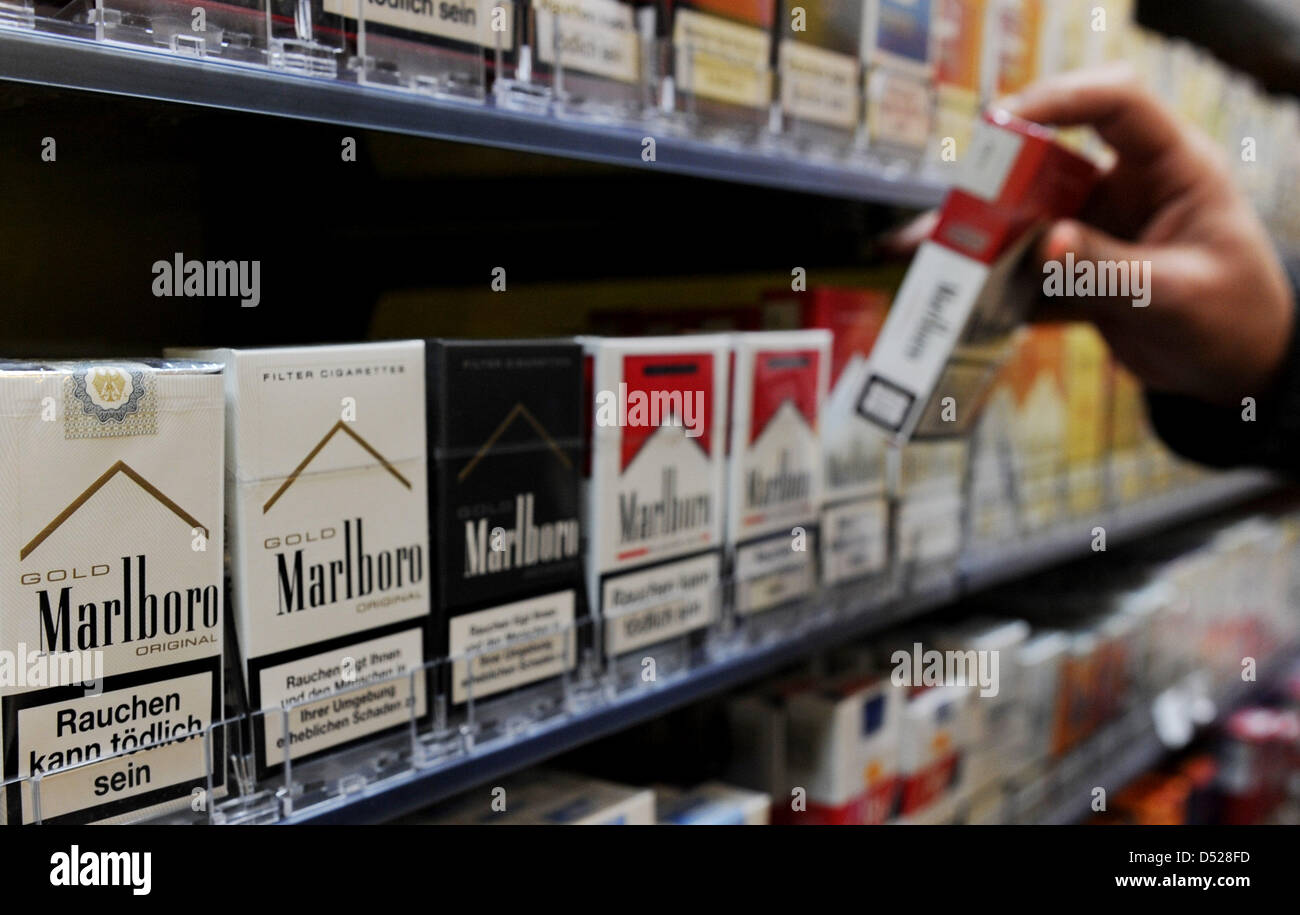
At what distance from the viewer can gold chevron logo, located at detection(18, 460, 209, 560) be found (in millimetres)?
662

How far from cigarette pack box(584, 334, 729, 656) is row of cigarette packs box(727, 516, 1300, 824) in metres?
0.33

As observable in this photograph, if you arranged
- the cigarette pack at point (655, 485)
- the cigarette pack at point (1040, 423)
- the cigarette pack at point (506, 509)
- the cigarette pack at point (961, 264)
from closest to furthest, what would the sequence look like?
the cigarette pack at point (506, 509) → the cigarette pack at point (655, 485) → the cigarette pack at point (961, 264) → the cigarette pack at point (1040, 423)

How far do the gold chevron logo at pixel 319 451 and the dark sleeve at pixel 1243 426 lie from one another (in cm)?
136

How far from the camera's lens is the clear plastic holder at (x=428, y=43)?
832 millimetres

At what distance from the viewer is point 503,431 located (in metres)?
0.93

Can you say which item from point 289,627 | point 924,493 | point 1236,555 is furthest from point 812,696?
point 1236,555

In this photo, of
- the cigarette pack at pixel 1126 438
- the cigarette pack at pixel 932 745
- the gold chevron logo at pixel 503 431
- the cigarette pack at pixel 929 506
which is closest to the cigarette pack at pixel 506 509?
the gold chevron logo at pixel 503 431

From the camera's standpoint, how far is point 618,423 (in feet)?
3.38

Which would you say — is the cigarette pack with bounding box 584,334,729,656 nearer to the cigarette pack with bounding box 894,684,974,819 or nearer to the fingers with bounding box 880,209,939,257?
the cigarette pack with bounding box 894,684,974,819

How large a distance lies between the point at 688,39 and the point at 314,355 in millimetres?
535

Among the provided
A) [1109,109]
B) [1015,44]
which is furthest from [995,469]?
[1015,44]

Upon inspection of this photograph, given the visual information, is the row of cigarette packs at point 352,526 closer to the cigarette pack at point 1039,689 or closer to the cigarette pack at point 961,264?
the cigarette pack at point 961,264

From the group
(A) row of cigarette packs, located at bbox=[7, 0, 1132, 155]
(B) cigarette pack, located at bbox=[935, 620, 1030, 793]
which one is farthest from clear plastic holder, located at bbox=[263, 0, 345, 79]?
(B) cigarette pack, located at bbox=[935, 620, 1030, 793]

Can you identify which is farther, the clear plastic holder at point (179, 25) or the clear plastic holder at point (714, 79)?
the clear plastic holder at point (714, 79)
